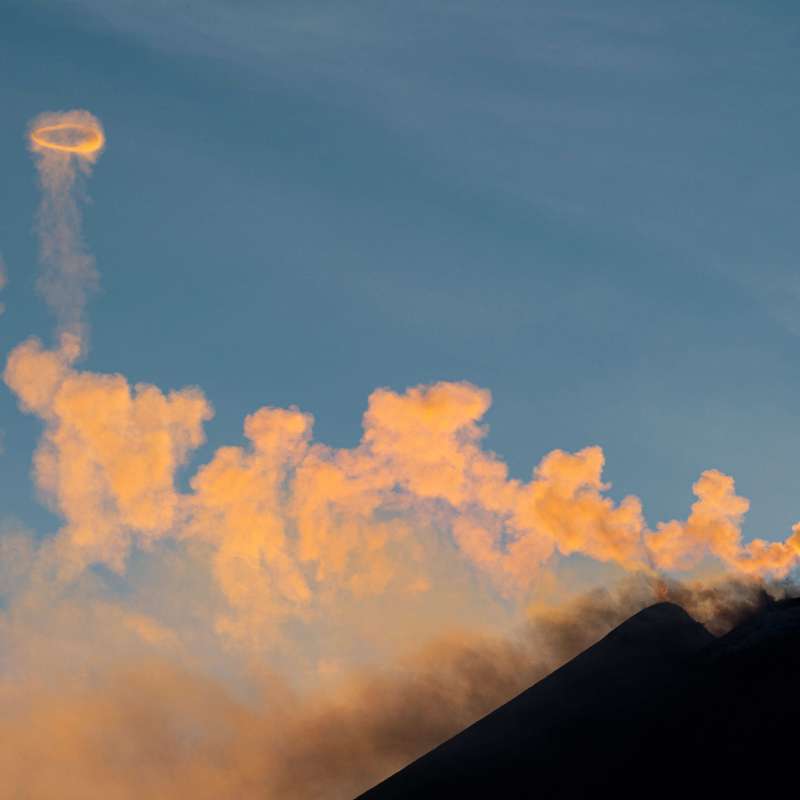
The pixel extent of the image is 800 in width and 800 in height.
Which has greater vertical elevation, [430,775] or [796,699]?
[430,775]

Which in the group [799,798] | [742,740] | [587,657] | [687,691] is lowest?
[799,798]

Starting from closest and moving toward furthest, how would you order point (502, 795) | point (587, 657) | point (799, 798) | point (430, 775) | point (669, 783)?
1. point (799, 798)
2. point (669, 783)
3. point (502, 795)
4. point (430, 775)
5. point (587, 657)

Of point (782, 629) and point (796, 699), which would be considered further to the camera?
point (782, 629)

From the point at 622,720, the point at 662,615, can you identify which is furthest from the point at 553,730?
the point at 662,615

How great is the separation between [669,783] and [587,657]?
83.6ft

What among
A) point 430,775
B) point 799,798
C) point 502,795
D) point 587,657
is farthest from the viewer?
point 587,657

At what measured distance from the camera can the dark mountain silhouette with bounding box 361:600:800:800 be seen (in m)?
53.5

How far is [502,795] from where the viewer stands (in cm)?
5959

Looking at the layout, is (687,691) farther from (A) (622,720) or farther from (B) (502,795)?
(B) (502,795)

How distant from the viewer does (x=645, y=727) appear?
63.5m

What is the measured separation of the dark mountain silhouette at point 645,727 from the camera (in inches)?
2106

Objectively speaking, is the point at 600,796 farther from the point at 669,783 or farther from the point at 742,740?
the point at 742,740

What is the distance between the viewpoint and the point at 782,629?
6769 centimetres

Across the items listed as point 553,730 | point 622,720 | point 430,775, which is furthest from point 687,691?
point 430,775
